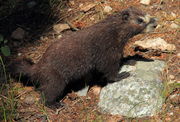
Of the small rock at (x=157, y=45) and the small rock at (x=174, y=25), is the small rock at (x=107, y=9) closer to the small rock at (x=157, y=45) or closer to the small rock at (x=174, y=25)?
the small rock at (x=157, y=45)

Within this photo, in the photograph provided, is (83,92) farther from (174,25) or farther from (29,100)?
(174,25)

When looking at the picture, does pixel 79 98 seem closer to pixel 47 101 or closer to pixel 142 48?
pixel 47 101

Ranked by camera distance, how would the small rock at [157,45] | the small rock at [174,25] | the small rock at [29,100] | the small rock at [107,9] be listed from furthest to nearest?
the small rock at [107,9] → the small rock at [174,25] → the small rock at [157,45] → the small rock at [29,100]

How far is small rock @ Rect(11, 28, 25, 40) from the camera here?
6.23 metres

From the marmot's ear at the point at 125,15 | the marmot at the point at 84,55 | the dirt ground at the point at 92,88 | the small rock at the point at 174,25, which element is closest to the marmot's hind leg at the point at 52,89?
the marmot at the point at 84,55

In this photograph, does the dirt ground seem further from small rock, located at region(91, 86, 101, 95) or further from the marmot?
the marmot

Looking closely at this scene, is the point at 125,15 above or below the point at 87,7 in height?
above

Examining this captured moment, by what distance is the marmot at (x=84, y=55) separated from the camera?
16.1 ft

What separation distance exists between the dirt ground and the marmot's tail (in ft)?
0.59

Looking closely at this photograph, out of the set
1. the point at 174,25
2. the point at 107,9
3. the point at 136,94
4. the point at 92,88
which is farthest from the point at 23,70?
the point at 174,25

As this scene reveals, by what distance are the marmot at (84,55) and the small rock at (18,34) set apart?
1.10m

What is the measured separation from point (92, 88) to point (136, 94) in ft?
2.86

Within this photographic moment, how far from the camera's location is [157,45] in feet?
18.5

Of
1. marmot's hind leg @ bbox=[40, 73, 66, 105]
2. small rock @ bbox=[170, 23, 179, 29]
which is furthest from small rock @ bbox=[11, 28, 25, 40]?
small rock @ bbox=[170, 23, 179, 29]
